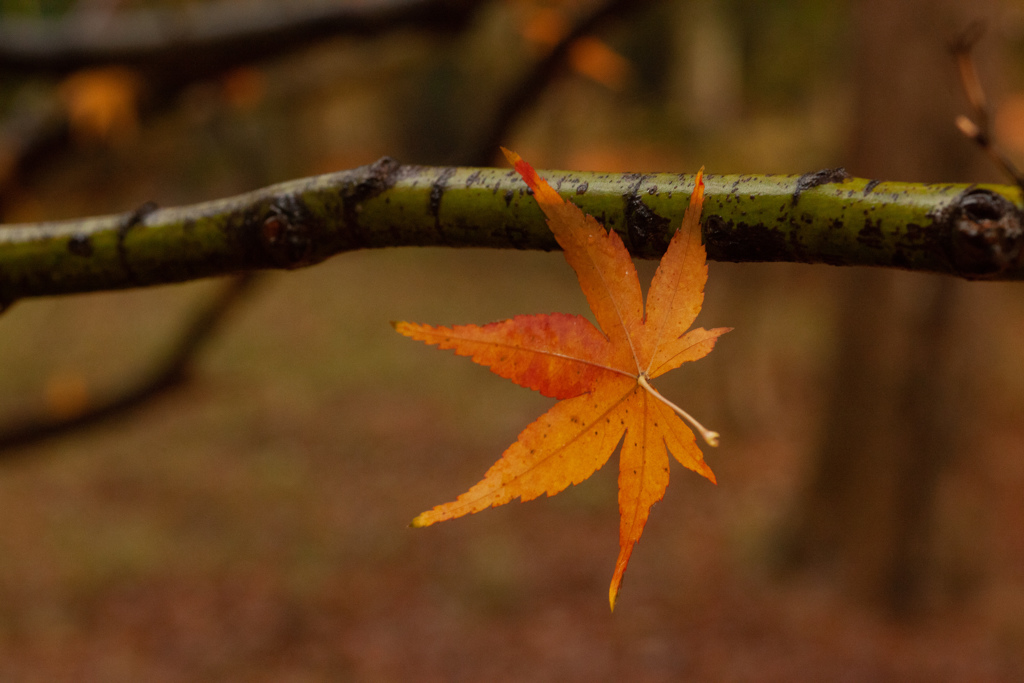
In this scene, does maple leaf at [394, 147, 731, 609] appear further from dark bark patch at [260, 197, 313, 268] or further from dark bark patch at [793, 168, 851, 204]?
dark bark patch at [260, 197, 313, 268]

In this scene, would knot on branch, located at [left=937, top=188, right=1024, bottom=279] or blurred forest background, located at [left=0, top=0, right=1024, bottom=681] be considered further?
blurred forest background, located at [left=0, top=0, right=1024, bottom=681]

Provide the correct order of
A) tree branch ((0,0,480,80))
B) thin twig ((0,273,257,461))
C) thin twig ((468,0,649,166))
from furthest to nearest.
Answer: thin twig ((0,273,257,461))
thin twig ((468,0,649,166))
tree branch ((0,0,480,80))

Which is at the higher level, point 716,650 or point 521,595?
point 716,650

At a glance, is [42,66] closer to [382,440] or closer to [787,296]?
[382,440]

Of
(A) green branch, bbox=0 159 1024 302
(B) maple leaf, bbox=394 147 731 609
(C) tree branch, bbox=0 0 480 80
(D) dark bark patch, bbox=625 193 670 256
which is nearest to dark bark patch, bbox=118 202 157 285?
(A) green branch, bbox=0 159 1024 302

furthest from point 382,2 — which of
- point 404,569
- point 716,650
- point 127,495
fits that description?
point 127,495

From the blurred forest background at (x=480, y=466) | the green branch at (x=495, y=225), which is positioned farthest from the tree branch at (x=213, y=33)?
the green branch at (x=495, y=225)
